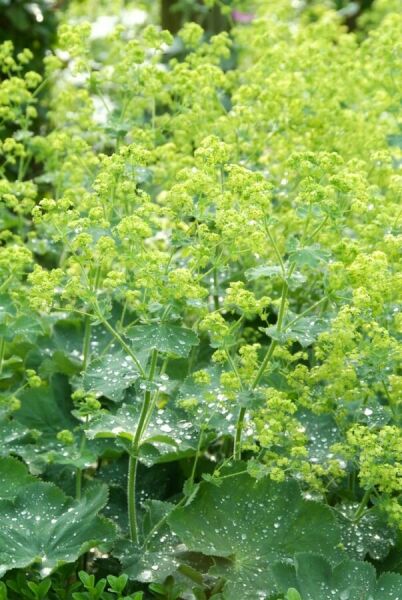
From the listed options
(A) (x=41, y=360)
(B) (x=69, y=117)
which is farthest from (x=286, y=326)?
(B) (x=69, y=117)

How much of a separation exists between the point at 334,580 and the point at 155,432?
60 centimetres

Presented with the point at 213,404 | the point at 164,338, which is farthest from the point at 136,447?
the point at 164,338

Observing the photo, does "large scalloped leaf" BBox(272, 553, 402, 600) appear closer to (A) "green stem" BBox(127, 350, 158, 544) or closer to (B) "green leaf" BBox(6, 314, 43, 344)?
(A) "green stem" BBox(127, 350, 158, 544)

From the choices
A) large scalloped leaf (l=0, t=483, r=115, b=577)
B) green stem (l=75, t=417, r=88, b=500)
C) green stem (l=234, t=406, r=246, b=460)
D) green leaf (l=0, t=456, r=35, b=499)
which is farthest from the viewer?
green stem (l=75, t=417, r=88, b=500)

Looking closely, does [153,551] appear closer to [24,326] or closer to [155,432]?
[155,432]

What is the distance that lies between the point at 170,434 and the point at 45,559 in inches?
18.7

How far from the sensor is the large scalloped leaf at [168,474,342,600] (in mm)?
2487

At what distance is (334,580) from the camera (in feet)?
7.79

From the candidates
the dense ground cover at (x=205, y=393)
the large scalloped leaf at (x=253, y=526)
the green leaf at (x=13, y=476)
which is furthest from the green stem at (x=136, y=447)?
the green leaf at (x=13, y=476)

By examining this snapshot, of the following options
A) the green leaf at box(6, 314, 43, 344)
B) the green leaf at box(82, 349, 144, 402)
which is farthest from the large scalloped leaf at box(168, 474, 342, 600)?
the green leaf at box(6, 314, 43, 344)

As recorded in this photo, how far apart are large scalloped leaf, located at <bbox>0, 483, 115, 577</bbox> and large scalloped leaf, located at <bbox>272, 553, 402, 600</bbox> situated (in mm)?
466

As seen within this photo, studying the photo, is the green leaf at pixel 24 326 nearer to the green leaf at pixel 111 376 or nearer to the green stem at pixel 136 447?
the green leaf at pixel 111 376

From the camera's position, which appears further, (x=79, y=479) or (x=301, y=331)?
(x=79, y=479)

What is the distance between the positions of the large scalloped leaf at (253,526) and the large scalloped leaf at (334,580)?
11 centimetres
